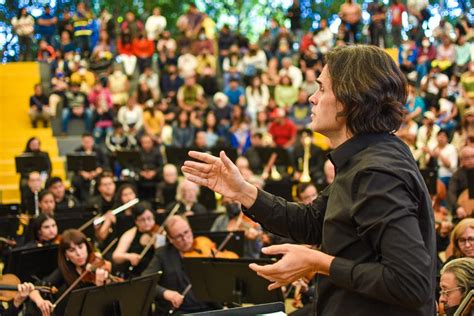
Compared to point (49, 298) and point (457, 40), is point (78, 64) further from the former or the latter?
point (49, 298)

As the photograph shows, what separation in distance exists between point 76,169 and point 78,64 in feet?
16.4

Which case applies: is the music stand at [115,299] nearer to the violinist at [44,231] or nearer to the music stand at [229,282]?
the music stand at [229,282]

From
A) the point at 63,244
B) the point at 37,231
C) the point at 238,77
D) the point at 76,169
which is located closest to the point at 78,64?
the point at 238,77

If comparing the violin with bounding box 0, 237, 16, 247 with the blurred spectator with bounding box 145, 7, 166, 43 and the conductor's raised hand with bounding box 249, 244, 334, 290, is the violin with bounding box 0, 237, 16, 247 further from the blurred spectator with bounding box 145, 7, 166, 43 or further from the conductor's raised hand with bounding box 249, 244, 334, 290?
the blurred spectator with bounding box 145, 7, 166, 43

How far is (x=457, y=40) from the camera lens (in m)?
18.1

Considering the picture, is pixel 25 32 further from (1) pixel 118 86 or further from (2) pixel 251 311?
(2) pixel 251 311

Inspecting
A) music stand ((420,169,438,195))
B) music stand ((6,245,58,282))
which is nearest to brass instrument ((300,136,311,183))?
music stand ((420,169,438,195))

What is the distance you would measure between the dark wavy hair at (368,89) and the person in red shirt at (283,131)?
→ 44.1ft

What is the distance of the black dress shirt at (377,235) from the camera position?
2.24 metres

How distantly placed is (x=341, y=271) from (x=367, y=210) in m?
0.18

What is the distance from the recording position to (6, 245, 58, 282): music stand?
7215 mm

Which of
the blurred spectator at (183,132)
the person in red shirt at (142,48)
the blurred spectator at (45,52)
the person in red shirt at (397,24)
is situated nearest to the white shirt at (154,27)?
the person in red shirt at (142,48)

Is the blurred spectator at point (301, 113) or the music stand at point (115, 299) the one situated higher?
the blurred spectator at point (301, 113)

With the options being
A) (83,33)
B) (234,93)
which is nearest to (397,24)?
(234,93)
